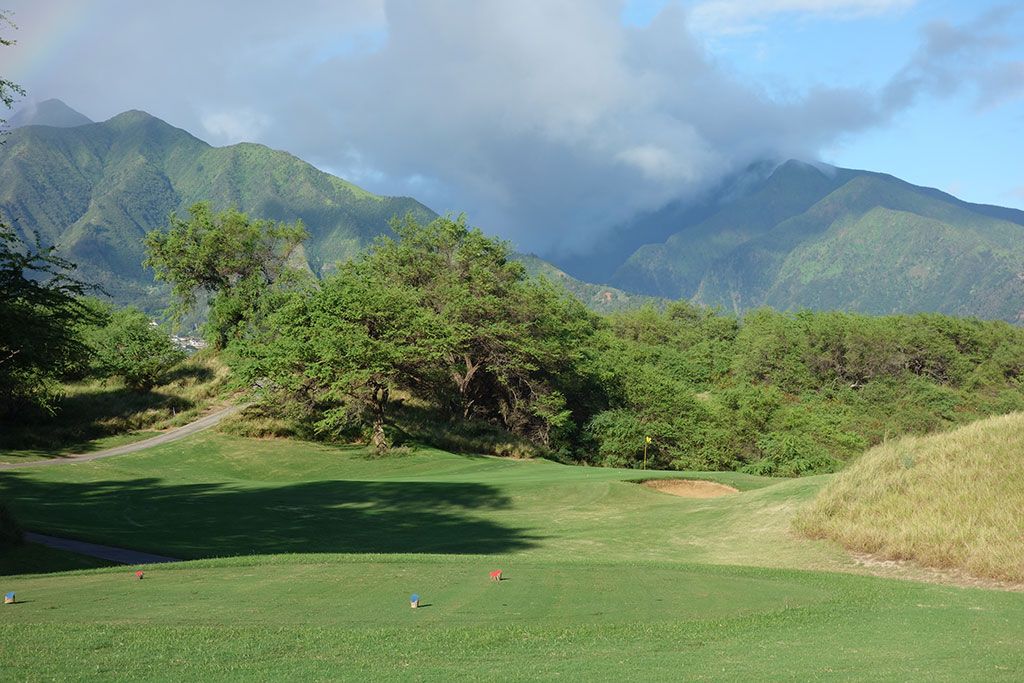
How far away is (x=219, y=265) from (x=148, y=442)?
2704cm

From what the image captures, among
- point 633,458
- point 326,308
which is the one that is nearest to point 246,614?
point 326,308

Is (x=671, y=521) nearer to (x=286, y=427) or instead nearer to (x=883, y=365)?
(x=286, y=427)

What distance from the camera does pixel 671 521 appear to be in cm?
2445

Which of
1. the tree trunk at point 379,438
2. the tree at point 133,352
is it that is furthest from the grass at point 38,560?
the tree at point 133,352

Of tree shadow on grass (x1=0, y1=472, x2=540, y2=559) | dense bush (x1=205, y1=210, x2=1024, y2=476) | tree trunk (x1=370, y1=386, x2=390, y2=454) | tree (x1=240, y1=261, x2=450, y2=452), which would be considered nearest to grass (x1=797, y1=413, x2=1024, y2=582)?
tree shadow on grass (x1=0, y1=472, x2=540, y2=559)

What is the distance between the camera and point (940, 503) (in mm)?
19328

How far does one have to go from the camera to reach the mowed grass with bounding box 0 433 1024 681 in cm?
859

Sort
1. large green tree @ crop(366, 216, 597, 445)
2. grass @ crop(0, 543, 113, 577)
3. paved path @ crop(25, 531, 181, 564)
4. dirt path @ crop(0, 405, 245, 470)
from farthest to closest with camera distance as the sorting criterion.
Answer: large green tree @ crop(366, 216, 597, 445) < dirt path @ crop(0, 405, 245, 470) < paved path @ crop(25, 531, 181, 564) < grass @ crop(0, 543, 113, 577)

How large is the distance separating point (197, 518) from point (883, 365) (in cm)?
8763

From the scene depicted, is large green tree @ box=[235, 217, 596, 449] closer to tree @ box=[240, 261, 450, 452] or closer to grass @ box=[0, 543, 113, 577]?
tree @ box=[240, 261, 450, 452]

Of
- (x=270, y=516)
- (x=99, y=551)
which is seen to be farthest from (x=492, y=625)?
(x=270, y=516)

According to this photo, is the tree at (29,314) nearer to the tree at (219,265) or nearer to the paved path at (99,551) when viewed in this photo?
the paved path at (99,551)

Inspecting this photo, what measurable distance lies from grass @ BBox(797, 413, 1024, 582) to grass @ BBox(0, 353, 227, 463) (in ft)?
118

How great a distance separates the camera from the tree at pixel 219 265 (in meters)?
66.4
